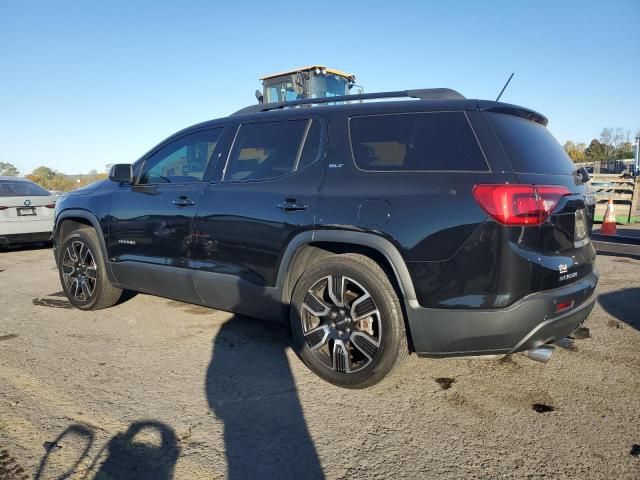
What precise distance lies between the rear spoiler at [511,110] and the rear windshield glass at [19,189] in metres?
8.61

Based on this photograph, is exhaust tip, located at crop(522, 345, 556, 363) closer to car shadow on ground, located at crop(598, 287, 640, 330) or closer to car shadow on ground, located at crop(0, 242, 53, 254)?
car shadow on ground, located at crop(598, 287, 640, 330)

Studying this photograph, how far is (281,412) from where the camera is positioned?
2.79 metres

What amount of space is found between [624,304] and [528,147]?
10.2 ft

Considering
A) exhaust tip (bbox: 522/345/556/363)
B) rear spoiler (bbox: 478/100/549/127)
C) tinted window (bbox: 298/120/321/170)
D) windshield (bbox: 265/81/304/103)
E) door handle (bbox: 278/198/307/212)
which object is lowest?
exhaust tip (bbox: 522/345/556/363)

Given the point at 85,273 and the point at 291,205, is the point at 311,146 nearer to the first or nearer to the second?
the point at 291,205

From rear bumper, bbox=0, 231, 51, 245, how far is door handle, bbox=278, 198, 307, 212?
288 inches

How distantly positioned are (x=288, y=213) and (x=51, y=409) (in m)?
1.88

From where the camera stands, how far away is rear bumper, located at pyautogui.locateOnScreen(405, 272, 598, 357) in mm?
2588

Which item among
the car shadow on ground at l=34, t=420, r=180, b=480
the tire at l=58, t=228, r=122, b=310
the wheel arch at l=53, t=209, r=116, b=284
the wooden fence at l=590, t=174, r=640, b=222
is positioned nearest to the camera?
the car shadow on ground at l=34, t=420, r=180, b=480

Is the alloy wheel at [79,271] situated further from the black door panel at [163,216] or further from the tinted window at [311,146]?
the tinted window at [311,146]

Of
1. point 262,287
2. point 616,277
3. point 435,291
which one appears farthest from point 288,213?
point 616,277

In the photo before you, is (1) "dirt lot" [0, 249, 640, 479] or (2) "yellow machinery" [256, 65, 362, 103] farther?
(2) "yellow machinery" [256, 65, 362, 103]

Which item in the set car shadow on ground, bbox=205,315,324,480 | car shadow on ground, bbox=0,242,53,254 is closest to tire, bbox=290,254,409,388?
car shadow on ground, bbox=205,315,324,480

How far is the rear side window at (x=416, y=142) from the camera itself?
9.14 ft
